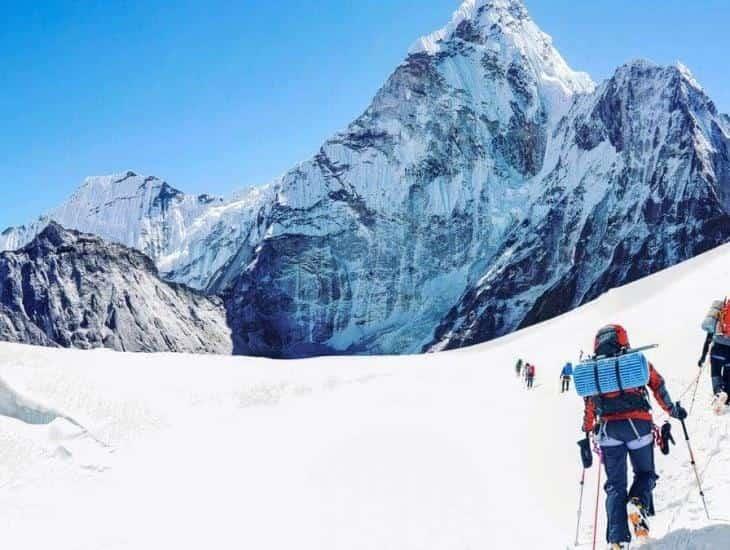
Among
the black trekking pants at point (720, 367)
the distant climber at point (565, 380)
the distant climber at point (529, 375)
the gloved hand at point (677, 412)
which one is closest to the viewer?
the gloved hand at point (677, 412)

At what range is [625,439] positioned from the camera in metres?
8.96

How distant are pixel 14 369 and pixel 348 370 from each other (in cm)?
1541

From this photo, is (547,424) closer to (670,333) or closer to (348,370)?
(670,333)

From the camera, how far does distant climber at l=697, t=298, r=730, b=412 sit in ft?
41.9

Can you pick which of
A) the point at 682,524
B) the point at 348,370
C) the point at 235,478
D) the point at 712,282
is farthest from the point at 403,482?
the point at 712,282

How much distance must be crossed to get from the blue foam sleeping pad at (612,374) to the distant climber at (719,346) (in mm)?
4706

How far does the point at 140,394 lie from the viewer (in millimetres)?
23781

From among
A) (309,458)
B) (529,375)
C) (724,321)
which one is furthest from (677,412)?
(529,375)

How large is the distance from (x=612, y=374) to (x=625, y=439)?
859 millimetres

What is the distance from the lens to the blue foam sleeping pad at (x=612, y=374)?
8836mm

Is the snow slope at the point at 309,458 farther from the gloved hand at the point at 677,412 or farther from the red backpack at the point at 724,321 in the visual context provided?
the red backpack at the point at 724,321

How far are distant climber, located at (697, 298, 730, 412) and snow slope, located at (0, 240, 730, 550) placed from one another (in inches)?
24.7

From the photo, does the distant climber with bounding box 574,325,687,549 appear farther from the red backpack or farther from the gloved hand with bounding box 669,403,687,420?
the red backpack

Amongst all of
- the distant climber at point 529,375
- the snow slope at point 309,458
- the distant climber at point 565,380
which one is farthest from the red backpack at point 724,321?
the distant climber at point 529,375
